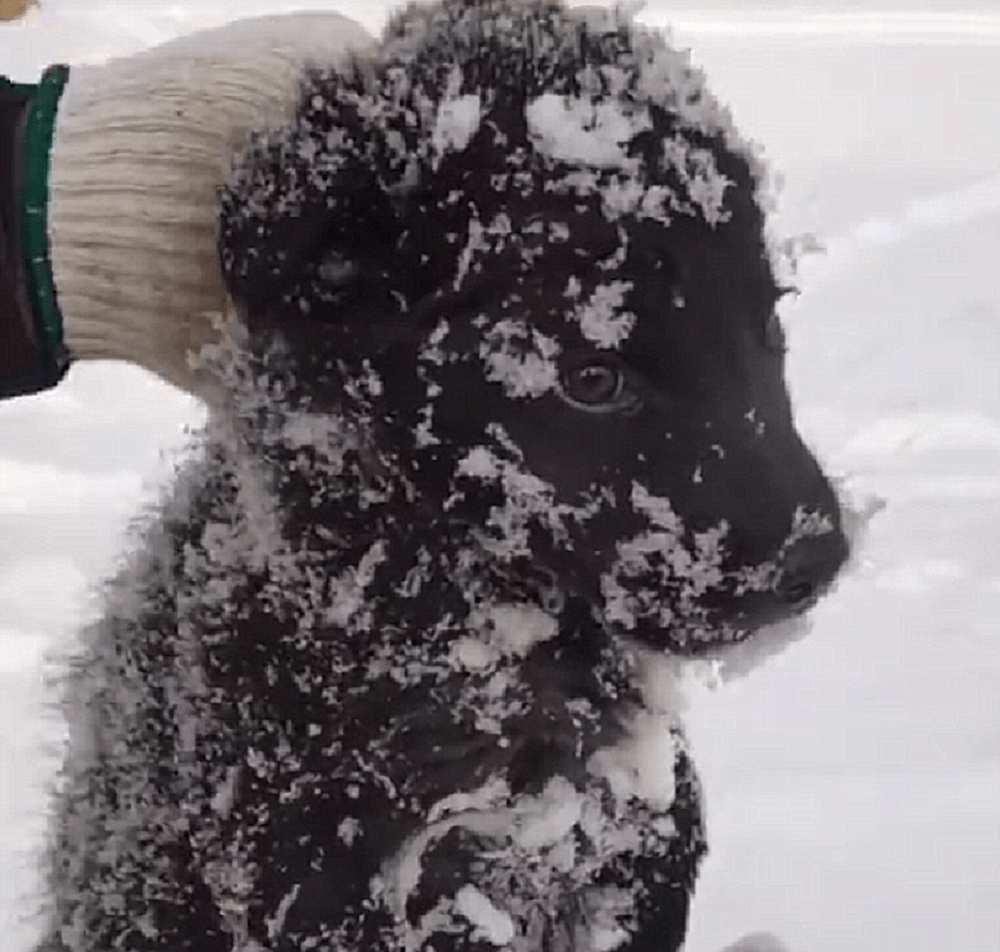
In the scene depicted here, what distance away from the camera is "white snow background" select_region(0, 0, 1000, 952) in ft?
4.86

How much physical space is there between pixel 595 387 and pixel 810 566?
12 centimetres

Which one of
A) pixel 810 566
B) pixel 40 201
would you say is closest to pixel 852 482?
pixel 810 566

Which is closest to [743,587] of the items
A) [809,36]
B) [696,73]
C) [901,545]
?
[696,73]

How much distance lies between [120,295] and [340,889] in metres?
0.28

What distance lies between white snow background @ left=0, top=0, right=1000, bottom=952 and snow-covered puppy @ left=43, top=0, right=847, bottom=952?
233 millimetres

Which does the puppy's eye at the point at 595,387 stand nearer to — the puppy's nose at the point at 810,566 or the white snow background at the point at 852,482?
the puppy's nose at the point at 810,566

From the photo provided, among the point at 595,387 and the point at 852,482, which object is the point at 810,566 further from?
the point at 852,482

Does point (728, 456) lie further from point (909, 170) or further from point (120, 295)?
point (909, 170)

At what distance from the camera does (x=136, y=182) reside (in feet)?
2.67

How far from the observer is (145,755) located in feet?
2.89

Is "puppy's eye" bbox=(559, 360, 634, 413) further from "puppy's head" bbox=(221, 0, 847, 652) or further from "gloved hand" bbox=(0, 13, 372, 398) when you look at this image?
"gloved hand" bbox=(0, 13, 372, 398)

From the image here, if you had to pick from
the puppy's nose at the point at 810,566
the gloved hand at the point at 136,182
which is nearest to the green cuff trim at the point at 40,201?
the gloved hand at the point at 136,182

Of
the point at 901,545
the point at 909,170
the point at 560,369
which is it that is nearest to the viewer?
the point at 560,369

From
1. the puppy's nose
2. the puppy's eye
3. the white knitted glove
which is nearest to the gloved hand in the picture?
the white knitted glove
